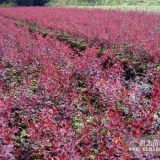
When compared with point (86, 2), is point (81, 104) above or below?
above

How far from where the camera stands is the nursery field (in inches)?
170

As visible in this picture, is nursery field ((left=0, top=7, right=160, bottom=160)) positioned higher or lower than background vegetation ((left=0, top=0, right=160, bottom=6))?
higher

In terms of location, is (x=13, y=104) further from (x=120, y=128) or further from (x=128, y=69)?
(x=128, y=69)

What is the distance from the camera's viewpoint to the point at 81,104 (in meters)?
6.80

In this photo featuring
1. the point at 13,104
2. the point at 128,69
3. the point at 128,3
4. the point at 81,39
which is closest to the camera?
the point at 13,104

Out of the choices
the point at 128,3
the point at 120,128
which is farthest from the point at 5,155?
the point at 128,3

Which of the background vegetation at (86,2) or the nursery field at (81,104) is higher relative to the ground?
the nursery field at (81,104)

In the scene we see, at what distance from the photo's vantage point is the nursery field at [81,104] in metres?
4.31

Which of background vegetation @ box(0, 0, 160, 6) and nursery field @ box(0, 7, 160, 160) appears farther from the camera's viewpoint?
background vegetation @ box(0, 0, 160, 6)

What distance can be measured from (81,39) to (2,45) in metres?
3.45

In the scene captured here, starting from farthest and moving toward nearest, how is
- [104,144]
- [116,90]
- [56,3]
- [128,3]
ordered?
[56,3] → [128,3] → [116,90] → [104,144]

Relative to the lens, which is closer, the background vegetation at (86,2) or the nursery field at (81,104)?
the nursery field at (81,104)

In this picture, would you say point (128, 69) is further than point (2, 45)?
No

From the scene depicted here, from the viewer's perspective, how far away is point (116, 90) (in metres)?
6.15
